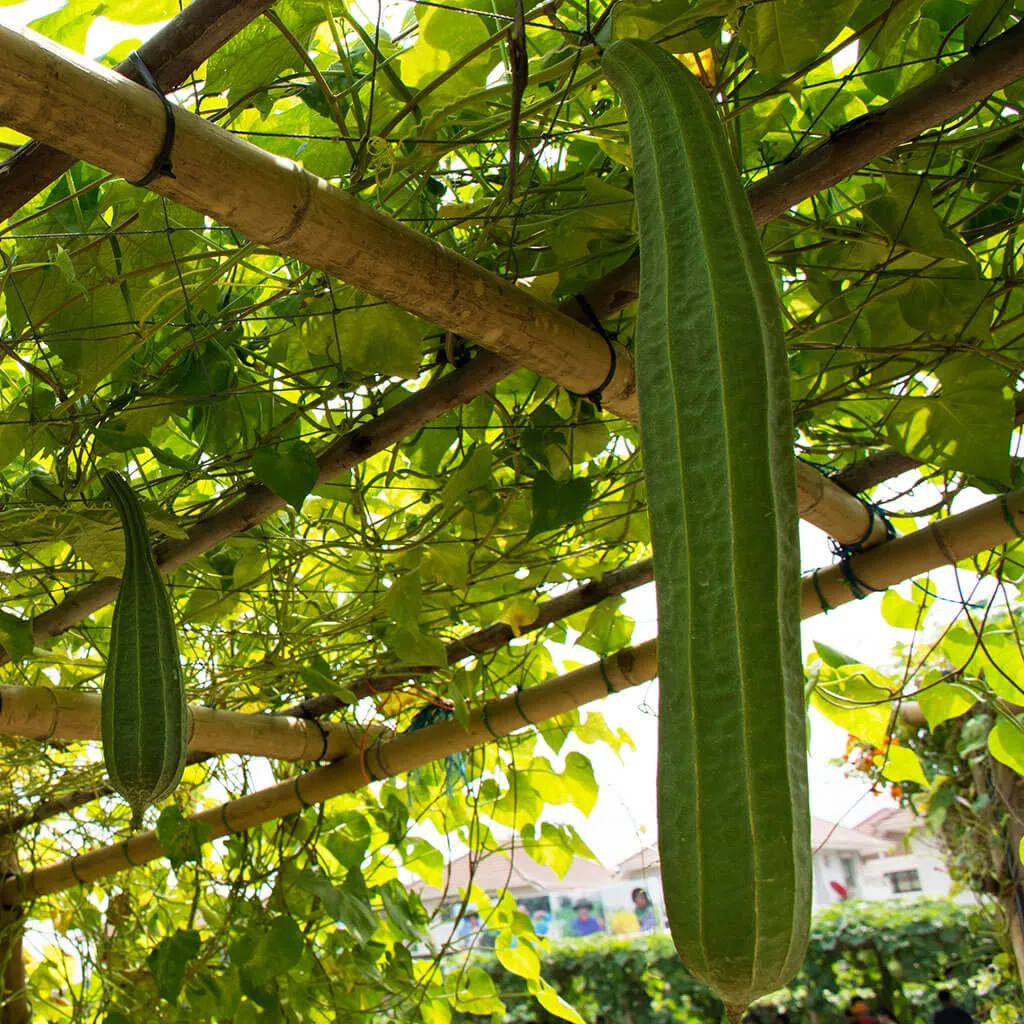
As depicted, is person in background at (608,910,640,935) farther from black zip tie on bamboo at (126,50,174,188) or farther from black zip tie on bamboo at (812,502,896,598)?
black zip tie on bamboo at (126,50,174,188)

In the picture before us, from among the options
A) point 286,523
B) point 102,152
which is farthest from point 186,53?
point 286,523

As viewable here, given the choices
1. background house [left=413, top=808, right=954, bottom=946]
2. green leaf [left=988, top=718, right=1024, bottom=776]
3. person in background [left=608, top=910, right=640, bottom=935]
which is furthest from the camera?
background house [left=413, top=808, right=954, bottom=946]

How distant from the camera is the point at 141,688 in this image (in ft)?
3.69

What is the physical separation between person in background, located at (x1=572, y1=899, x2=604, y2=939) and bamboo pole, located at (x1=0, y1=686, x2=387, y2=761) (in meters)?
16.0

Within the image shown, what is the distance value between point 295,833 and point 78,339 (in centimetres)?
162

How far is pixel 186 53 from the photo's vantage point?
691mm

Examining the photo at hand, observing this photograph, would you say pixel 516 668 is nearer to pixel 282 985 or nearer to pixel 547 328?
pixel 282 985

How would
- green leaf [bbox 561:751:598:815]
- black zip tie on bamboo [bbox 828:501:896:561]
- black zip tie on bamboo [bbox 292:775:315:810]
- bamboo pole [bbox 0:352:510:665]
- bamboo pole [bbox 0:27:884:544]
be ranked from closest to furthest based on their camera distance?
bamboo pole [bbox 0:27:884:544]
bamboo pole [bbox 0:352:510:665]
black zip tie on bamboo [bbox 828:501:896:561]
black zip tie on bamboo [bbox 292:775:315:810]
green leaf [bbox 561:751:598:815]

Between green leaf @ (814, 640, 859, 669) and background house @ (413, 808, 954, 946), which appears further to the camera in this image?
background house @ (413, 808, 954, 946)

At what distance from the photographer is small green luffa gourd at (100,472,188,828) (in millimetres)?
1107

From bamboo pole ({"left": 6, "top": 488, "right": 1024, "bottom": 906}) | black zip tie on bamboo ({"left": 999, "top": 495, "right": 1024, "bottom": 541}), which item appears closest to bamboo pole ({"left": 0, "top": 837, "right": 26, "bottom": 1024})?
bamboo pole ({"left": 6, "top": 488, "right": 1024, "bottom": 906})

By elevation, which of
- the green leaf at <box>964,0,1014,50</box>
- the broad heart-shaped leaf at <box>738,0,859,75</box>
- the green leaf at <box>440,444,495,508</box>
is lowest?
the green leaf at <box>440,444,495,508</box>

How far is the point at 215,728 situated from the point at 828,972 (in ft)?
30.0

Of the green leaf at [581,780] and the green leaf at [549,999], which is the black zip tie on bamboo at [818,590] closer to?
the green leaf at [581,780]
